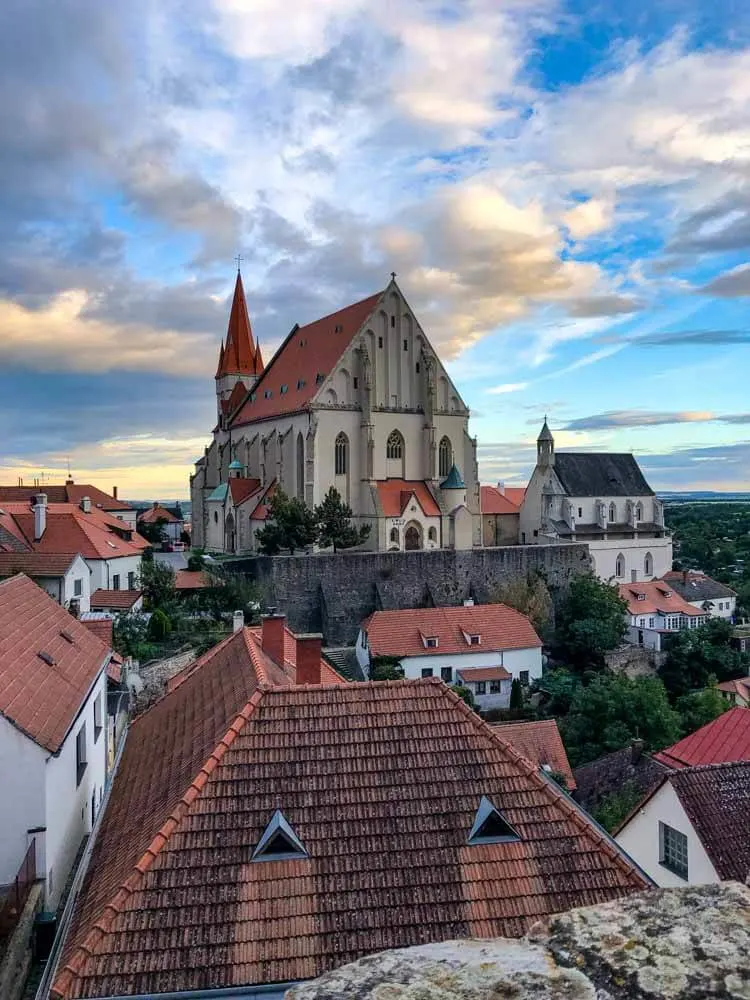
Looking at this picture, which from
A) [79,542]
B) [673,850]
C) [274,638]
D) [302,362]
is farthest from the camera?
[302,362]

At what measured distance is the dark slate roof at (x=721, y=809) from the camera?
442 inches

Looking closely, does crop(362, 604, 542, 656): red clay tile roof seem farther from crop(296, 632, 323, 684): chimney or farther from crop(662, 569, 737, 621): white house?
crop(296, 632, 323, 684): chimney

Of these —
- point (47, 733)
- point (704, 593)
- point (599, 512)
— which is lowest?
point (704, 593)

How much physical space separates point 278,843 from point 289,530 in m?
→ 33.3

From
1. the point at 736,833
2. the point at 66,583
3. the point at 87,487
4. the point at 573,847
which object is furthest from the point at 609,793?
the point at 87,487

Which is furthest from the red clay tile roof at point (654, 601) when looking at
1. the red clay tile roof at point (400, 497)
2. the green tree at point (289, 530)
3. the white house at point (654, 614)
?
the green tree at point (289, 530)

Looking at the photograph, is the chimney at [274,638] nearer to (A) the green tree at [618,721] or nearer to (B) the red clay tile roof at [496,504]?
(A) the green tree at [618,721]

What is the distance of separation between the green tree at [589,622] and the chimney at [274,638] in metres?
28.7

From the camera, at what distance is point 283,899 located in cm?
742

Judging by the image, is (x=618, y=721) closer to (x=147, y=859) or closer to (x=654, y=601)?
(x=654, y=601)

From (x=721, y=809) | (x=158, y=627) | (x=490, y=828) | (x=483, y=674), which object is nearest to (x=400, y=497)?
(x=483, y=674)

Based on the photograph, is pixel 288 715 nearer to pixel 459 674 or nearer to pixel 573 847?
pixel 573 847

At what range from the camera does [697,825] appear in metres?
11.7

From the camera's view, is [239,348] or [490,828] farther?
[239,348]
